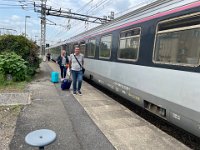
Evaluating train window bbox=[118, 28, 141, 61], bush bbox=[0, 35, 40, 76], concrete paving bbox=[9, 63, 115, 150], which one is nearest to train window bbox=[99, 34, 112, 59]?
train window bbox=[118, 28, 141, 61]

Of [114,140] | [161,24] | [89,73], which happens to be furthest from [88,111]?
[89,73]

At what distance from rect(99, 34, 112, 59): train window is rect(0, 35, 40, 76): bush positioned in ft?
16.9

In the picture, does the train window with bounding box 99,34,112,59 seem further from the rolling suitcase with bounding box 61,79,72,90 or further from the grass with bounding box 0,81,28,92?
the grass with bounding box 0,81,28,92

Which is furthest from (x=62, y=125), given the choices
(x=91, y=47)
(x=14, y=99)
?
(x=91, y=47)

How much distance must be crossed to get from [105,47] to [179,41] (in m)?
4.56

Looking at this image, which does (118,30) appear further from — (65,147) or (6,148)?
(6,148)

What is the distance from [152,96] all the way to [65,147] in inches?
88.9

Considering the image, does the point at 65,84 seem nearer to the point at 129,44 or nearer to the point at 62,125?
the point at 129,44

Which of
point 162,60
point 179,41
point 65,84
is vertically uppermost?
point 179,41

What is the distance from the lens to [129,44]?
6395 mm

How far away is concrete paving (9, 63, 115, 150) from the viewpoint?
3.99 meters

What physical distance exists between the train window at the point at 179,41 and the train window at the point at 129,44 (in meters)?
0.97

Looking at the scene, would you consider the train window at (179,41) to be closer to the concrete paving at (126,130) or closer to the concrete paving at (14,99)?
the concrete paving at (126,130)

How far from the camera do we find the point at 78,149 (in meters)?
3.83
